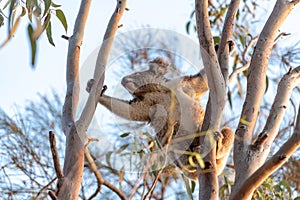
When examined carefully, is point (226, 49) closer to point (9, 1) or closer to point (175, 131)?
point (175, 131)

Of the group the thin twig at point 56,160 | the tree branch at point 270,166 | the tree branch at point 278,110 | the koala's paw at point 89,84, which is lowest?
the tree branch at point 270,166

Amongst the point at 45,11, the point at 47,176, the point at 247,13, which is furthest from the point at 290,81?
the point at 47,176

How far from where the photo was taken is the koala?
8.56 feet

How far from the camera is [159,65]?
8.17 ft

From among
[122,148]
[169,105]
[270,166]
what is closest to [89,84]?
[122,148]

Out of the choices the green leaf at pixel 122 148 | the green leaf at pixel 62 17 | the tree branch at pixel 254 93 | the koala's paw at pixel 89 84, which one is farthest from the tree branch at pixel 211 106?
the green leaf at pixel 62 17

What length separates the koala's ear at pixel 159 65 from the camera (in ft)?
8.09

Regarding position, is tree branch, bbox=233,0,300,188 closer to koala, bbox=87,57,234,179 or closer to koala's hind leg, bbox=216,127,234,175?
koala, bbox=87,57,234,179

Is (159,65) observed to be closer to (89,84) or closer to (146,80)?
(146,80)

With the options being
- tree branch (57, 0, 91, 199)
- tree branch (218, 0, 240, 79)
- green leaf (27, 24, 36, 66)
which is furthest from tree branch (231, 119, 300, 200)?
green leaf (27, 24, 36, 66)

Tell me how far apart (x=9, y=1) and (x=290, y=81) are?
3.15 ft

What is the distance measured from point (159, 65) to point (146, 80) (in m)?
0.31

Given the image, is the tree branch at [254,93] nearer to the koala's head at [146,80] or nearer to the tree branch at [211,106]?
the tree branch at [211,106]

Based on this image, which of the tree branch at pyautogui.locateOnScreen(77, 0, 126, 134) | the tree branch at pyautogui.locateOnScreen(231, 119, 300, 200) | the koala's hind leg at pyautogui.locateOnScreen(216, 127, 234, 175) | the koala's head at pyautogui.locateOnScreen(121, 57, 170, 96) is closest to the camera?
the tree branch at pyautogui.locateOnScreen(231, 119, 300, 200)
